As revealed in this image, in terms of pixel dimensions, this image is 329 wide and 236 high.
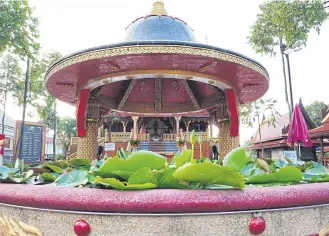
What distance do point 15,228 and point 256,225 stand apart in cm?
114

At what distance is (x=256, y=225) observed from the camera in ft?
3.90

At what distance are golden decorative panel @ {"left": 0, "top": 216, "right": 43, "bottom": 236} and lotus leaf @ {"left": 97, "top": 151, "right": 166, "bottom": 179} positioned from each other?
1.29 ft

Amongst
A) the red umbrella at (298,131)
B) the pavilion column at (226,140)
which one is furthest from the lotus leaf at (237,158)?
the red umbrella at (298,131)

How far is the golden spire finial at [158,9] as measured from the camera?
30.0 ft

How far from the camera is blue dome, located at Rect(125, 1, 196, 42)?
8211 mm

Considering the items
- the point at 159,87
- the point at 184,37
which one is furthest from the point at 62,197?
the point at 159,87

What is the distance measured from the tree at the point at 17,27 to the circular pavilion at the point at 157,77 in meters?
3.34

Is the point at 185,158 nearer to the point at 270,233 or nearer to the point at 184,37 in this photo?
the point at 270,233

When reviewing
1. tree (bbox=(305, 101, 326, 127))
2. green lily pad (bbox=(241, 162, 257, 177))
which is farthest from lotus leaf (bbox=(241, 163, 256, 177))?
tree (bbox=(305, 101, 326, 127))

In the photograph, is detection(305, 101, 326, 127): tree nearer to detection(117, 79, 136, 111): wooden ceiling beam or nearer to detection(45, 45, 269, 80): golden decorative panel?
detection(117, 79, 136, 111): wooden ceiling beam

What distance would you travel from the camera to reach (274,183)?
59.2 inches

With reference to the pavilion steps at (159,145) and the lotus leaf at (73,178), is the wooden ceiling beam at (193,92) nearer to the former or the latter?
the lotus leaf at (73,178)

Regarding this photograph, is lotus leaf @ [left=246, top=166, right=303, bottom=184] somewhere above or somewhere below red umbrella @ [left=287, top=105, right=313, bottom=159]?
below

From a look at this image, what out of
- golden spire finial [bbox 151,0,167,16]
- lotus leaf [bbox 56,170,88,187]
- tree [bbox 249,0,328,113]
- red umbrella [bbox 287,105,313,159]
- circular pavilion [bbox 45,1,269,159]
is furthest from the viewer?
tree [bbox 249,0,328,113]
